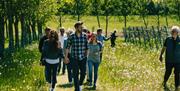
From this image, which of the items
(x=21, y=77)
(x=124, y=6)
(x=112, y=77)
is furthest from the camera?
(x=124, y=6)

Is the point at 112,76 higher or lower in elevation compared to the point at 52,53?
lower

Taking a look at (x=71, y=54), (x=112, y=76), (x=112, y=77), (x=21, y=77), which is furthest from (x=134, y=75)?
(x=71, y=54)

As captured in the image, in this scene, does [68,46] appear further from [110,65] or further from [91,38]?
[110,65]

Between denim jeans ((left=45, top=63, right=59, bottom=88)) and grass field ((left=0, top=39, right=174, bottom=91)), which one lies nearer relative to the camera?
denim jeans ((left=45, top=63, right=59, bottom=88))

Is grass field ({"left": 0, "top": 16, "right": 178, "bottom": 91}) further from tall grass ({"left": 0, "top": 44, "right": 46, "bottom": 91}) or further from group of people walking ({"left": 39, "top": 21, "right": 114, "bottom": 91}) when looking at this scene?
group of people walking ({"left": 39, "top": 21, "right": 114, "bottom": 91})

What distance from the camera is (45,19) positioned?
6297 cm

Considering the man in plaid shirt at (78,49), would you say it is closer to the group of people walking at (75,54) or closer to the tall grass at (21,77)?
the group of people walking at (75,54)

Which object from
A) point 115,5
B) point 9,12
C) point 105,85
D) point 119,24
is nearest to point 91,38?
point 105,85

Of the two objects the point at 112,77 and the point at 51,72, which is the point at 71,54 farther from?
the point at 112,77

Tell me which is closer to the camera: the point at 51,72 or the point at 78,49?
the point at 78,49

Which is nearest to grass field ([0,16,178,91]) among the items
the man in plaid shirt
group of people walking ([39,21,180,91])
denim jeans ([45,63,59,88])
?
denim jeans ([45,63,59,88])

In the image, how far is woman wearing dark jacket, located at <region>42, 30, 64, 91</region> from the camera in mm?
17453

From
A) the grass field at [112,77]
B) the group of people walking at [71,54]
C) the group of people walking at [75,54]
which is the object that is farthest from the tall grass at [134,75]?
the group of people walking at [71,54]

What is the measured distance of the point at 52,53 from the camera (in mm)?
17688
